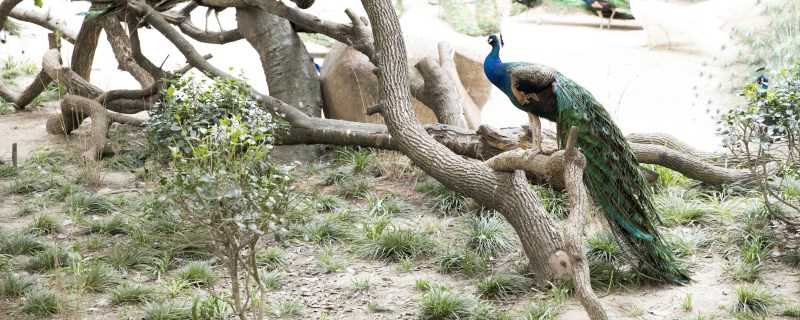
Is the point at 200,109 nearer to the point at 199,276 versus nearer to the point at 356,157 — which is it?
the point at 199,276

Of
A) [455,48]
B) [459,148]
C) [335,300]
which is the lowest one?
[335,300]

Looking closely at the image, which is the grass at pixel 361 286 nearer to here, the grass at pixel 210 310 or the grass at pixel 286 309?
the grass at pixel 286 309

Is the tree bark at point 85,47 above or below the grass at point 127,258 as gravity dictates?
above

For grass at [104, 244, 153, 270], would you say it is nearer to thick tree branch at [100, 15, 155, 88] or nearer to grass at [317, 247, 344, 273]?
grass at [317, 247, 344, 273]

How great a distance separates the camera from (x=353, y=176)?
21.8 ft

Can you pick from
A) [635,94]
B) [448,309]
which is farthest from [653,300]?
[635,94]

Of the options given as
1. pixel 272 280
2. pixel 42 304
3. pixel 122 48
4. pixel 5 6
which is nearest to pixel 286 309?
pixel 272 280

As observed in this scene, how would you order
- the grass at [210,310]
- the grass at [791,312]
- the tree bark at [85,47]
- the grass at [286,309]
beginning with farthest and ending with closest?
the tree bark at [85,47], the grass at [286,309], the grass at [791,312], the grass at [210,310]

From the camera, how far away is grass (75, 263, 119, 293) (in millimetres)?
4609

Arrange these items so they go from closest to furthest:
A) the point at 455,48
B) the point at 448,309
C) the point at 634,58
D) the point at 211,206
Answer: the point at 211,206 → the point at 448,309 → the point at 455,48 → the point at 634,58

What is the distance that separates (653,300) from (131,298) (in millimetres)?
2850

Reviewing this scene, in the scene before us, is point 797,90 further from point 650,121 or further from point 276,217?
point 650,121

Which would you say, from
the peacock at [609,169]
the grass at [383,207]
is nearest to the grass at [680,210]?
the peacock at [609,169]

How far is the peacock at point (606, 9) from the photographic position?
13250 millimetres
